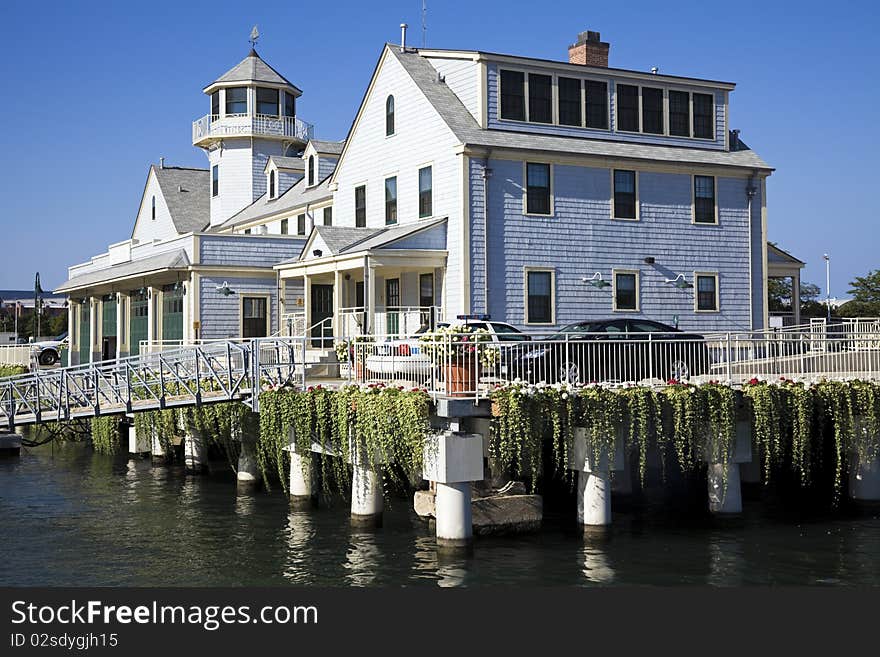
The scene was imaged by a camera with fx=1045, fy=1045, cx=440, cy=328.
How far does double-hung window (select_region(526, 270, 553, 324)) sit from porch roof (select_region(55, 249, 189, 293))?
13.1 metres

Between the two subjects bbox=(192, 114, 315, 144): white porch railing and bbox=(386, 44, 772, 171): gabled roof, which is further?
bbox=(192, 114, 315, 144): white porch railing

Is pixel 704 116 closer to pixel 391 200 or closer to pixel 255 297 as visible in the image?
pixel 391 200

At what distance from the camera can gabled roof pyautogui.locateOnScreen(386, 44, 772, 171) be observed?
3164 centimetres

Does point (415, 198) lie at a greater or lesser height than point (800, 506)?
greater

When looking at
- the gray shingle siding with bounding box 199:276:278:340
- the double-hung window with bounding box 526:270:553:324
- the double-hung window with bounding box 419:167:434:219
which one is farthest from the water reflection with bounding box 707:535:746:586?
the gray shingle siding with bounding box 199:276:278:340

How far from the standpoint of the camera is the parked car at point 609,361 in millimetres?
20000

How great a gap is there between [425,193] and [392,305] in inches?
151

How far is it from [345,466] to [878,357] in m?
11.9

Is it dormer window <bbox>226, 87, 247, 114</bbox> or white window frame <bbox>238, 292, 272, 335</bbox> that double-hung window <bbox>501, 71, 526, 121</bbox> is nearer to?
white window frame <bbox>238, 292, 272, 335</bbox>

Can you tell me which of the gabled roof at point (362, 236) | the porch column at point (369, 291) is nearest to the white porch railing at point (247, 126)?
the gabled roof at point (362, 236)

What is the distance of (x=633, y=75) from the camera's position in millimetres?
33875

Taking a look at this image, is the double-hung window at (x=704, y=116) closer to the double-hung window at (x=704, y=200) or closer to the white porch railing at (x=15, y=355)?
the double-hung window at (x=704, y=200)

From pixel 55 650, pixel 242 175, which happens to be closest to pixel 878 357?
pixel 55 650

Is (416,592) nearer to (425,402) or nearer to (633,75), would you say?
(425,402)
